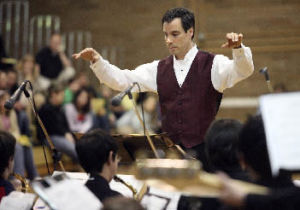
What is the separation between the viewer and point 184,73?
3430 millimetres

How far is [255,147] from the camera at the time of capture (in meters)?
1.88

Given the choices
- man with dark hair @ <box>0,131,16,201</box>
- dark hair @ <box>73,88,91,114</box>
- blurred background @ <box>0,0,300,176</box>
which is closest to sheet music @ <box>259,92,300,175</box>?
man with dark hair @ <box>0,131,16,201</box>

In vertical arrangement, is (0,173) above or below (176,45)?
below

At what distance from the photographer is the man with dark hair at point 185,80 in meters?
3.31

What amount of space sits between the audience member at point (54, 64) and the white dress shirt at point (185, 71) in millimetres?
4369

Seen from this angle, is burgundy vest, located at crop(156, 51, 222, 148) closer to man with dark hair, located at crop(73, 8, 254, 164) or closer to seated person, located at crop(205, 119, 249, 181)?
man with dark hair, located at crop(73, 8, 254, 164)

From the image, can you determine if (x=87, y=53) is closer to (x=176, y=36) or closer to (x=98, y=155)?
(x=176, y=36)

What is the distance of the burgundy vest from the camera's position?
10.9ft

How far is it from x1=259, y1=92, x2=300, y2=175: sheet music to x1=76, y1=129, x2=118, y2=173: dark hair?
0.95 metres

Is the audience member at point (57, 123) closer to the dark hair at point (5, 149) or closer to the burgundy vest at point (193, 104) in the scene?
the burgundy vest at point (193, 104)

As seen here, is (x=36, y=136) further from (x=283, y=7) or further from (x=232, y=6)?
(x=283, y=7)

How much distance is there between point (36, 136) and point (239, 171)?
5232mm

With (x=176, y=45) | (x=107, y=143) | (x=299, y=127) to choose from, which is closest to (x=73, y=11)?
(x=176, y=45)

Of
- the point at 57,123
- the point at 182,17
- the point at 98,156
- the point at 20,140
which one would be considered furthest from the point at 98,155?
the point at 57,123
